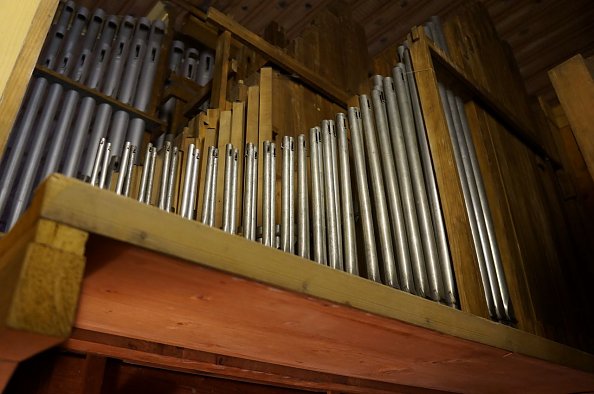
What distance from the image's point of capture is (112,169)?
2914 millimetres

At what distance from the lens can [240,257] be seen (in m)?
1.16

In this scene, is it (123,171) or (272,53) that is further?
(272,53)

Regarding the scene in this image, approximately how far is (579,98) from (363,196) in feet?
2.82

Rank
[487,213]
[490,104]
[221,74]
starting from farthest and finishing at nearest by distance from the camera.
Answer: [221,74], [490,104], [487,213]

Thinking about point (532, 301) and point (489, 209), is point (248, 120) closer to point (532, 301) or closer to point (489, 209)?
point (489, 209)

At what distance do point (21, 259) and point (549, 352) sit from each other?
5.83 feet

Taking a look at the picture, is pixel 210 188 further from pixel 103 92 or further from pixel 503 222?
pixel 103 92

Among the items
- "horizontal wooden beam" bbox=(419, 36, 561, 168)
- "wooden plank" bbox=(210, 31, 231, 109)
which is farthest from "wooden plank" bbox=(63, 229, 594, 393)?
"wooden plank" bbox=(210, 31, 231, 109)

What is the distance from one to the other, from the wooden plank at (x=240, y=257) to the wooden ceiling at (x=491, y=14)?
3596 mm

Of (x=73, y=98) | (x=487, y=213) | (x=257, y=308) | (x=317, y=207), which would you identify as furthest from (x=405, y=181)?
(x=73, y=98)

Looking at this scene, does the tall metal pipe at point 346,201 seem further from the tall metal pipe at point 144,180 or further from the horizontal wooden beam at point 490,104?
the tall metal pipe at point 144,180

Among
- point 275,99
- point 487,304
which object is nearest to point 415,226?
point 487,304

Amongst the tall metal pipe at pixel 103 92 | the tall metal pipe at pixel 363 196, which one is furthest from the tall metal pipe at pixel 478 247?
the tall metal pipe at pixel 103 92

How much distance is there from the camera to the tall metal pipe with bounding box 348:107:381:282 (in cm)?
188
